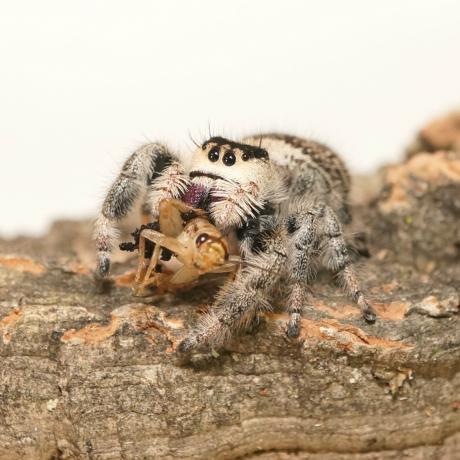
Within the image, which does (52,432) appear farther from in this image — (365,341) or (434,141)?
(434,141)

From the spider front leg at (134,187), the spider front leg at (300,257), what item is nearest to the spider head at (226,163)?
the spider front leg at (134,187)

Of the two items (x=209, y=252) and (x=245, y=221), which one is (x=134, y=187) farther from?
(x=209, y=252)

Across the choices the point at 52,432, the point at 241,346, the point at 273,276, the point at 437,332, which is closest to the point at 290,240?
the point at 273,276

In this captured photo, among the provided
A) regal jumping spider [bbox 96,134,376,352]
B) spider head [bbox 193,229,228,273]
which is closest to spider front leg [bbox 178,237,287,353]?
regal jumping spider [bbox 96,134,376,352]

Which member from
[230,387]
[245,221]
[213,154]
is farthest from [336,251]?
[230,387]

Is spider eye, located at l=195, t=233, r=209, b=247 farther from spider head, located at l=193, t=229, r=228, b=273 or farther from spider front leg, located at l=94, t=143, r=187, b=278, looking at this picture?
spider front leg, located at l=94, t=143, r=187, b=278

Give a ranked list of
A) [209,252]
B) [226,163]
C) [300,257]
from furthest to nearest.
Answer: [226,163], [300,257], [209,252]
